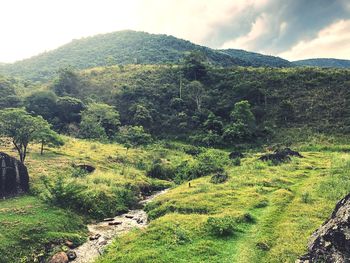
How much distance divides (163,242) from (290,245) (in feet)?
31.1

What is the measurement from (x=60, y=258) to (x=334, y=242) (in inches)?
783

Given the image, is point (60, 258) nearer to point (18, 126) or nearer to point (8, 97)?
point (18, 126)

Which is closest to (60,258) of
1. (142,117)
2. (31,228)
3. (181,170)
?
(31,228)

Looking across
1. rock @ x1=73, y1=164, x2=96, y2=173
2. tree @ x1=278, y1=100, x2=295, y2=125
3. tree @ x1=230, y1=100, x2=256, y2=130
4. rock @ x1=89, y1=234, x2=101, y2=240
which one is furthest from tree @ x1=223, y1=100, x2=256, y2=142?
rock @ x1=89, y1=234, x2=101, y2=240

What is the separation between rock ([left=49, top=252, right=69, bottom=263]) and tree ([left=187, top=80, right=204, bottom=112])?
9109 centimetres

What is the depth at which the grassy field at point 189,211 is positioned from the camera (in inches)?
940

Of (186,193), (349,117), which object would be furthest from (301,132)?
(186,193)

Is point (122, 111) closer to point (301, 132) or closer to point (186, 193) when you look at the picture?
point (301, 132)

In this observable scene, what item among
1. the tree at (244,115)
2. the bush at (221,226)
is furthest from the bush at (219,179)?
the tree at (244,115)

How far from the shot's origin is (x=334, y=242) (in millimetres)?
17219

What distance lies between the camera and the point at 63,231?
3033cm

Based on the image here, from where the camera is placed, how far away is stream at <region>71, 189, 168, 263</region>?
27.3 m

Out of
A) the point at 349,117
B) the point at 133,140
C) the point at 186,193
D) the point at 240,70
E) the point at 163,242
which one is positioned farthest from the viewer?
the point at 240,70

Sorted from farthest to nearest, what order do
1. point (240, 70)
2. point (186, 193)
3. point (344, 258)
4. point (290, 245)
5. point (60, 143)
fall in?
point (240, 70), point (60, 143), point (186, 193), point (290, 245), point (344, 258)
